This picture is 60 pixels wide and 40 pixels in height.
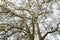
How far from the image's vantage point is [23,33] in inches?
375

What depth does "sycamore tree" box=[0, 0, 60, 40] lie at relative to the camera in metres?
9.12

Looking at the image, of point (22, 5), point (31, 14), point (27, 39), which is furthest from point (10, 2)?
point (27, 39)

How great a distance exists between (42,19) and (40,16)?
24 cm

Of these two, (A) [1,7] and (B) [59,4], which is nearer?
(A) [1,7]

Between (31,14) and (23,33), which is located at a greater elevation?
(31,14)

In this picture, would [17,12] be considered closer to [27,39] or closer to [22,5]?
[22,5]

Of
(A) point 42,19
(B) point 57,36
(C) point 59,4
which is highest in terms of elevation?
(C) point 59,4

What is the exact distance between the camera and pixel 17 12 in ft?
30.8

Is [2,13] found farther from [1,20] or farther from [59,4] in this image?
[59,4]

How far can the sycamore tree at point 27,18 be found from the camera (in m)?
9.12

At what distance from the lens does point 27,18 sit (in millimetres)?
9398

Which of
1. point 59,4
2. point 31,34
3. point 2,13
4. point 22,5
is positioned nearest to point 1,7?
point 2,13

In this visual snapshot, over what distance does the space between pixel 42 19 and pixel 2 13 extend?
5.70ft

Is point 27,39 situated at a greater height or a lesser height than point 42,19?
lesser
